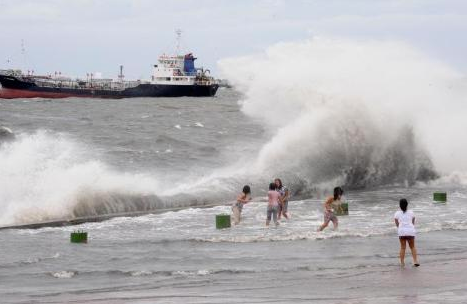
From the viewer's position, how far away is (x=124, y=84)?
132625mm

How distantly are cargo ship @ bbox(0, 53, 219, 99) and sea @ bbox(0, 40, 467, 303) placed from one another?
64883mm

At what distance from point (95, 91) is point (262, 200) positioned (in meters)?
99.9

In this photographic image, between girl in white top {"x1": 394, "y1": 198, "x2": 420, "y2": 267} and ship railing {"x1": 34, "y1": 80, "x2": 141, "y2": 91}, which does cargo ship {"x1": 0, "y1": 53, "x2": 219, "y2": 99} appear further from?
girl in white top {"x1": 394, "y1": 198, "x2": 420, "y2": 267}

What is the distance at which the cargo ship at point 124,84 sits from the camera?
118188mm

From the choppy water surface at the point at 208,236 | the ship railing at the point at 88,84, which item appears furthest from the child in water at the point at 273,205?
the ship railing at the point at 88,84

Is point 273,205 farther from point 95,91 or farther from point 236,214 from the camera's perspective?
point 95,91

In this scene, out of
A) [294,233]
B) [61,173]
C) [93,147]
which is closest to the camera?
[294,233]

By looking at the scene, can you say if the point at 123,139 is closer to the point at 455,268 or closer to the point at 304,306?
the point at 455,268

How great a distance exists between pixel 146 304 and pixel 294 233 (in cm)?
867

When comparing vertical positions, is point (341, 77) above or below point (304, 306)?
above

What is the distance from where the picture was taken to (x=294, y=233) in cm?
1956

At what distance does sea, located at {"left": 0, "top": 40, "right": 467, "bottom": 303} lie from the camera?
43.8 feet

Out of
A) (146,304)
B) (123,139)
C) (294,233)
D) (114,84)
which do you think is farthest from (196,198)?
(114,84)

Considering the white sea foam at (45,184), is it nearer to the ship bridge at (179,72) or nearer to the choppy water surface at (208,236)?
the choppy water surface at (208,236)
